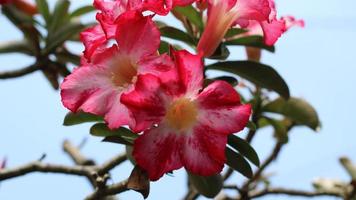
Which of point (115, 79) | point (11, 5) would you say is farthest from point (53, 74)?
point (115, 79)

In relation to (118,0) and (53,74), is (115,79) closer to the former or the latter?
(118,0)

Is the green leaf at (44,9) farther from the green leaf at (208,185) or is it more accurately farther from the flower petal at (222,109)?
the flower petal at (222,109)

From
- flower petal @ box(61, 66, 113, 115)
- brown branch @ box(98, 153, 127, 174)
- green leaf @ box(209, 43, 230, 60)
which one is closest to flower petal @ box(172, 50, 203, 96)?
flower petal @ box(61, 66, 113, 115)

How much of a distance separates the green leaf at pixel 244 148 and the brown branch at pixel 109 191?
0.56 ft

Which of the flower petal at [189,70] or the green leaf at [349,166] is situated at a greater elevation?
the flower petal at [189,70]

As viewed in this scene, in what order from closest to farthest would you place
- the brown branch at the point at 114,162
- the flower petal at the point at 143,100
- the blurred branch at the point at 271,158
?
the flower petal at the point at 143,100 < the brown branch at the point at 114,162 < the blurred branch at the point at 271,158

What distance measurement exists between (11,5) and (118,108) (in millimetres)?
894

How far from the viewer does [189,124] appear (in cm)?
76

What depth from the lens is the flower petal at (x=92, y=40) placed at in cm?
79

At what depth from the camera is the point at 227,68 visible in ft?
3.45

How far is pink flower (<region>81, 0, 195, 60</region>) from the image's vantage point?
75cm

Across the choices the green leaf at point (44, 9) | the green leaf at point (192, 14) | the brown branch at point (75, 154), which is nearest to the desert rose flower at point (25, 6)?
the green leaf at point (44, 9)

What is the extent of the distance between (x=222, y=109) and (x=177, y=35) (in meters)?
0.32

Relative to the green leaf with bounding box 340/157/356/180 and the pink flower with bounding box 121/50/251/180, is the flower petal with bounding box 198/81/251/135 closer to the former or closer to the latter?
the pink flower with bounding box 121/50/251/180
